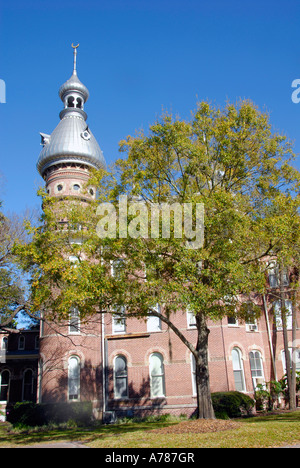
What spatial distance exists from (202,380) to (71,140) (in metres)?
21.5

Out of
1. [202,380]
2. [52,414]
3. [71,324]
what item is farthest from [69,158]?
[202,380]

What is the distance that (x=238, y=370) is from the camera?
897 inches

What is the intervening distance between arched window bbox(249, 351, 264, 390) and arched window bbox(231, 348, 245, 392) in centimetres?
147

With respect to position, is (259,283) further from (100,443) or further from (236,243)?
(100,443)

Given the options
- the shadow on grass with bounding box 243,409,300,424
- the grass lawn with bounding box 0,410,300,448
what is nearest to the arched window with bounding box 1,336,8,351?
the grass lawn with bounding box 0,410,300,448

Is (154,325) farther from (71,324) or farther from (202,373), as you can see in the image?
(202,373)

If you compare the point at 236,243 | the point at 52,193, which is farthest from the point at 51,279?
the point at 52,193

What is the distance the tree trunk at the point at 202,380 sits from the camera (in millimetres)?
13516

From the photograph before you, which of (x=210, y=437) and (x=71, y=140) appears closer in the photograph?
(x=210, y=437)

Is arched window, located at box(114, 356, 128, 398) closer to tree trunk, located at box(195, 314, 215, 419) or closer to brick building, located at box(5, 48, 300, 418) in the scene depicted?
brick building, located at box(5, 48, 300, 418)

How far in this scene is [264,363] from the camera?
81.0ft

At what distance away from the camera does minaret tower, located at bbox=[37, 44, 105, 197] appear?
92.8 ft

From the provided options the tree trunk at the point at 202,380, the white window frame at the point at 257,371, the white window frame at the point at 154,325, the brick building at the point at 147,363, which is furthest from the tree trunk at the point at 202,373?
the white window frame at the point at 257,371

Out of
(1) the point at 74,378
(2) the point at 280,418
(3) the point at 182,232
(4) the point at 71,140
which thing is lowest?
(2) the point at 280,418
